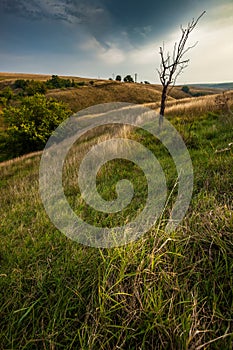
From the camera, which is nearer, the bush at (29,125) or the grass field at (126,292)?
the grass field at (126,292)

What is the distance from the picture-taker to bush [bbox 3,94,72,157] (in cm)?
2011

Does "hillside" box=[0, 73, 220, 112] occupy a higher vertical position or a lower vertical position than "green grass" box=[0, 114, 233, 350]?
higher

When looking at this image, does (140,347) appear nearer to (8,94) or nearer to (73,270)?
(73,270)

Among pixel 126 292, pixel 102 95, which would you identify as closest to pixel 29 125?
pixel 126 292

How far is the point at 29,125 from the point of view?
20141 mm

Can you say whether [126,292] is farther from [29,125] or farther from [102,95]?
[102,95]

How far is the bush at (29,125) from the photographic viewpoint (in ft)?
66.0

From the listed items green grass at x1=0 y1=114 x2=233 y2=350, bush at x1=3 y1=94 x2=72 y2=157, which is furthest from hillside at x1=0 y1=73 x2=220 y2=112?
green grass at x1=0 y1=114 x2=233 y2=350

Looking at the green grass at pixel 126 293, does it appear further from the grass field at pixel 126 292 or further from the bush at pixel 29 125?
the bush at pixel 29 125

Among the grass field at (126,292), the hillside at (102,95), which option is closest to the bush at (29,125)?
the grass field at (126,292)

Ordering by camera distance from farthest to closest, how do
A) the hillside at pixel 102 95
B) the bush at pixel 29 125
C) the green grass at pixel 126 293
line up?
the hillside at pixel 102 95 → the bush at pixel 29 125 → the green grass at pixel 126 293

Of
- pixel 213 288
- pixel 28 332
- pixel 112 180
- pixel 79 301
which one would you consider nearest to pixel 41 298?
pixel 28 332

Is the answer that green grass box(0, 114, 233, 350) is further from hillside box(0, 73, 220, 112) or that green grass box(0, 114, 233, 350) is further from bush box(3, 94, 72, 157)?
hillside box(0, 73, 220, 112)

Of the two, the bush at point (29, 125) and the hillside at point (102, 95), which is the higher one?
the hillside at point (102, 95)
